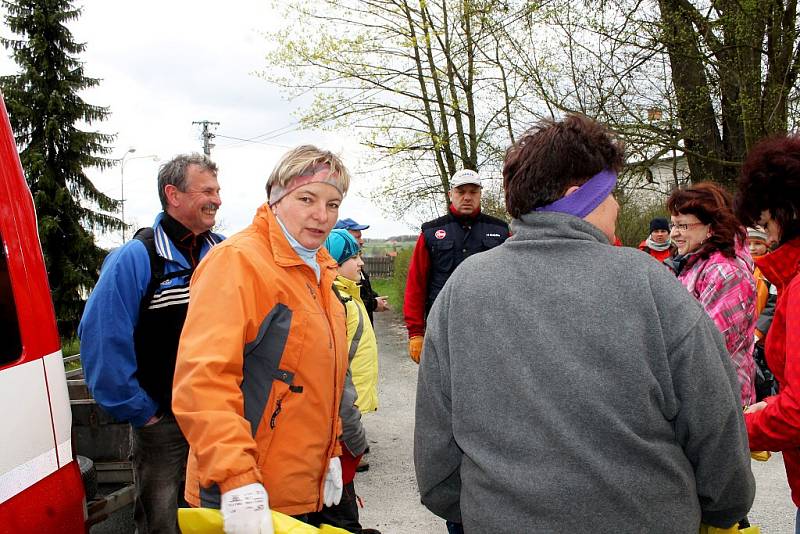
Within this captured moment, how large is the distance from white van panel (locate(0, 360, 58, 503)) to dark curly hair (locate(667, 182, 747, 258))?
3.08 m

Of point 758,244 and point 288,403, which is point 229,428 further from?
point 758,244

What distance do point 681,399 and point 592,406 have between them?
0.72 feet

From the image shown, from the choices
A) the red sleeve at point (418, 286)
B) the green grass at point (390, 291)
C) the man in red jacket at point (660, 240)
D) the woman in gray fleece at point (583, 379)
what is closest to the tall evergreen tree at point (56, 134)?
the green grass at point (390, 291)

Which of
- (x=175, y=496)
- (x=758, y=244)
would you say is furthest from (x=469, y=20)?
(x=175, y=496)

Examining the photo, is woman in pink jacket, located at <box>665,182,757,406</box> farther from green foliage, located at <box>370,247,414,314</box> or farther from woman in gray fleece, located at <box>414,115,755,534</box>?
green foliage, located at <box>370,247,414,314</box>

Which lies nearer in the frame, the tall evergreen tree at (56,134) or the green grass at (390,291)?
the green grass at (390,291)

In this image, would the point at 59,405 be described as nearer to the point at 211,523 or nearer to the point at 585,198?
the point at 211,523

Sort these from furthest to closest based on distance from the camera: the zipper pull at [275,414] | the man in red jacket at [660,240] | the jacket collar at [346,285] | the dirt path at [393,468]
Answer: the man in red jacket at [660,240] < the jacket collar at [346,285] < the dirt path at [393,468] < the zipper pull at [275,414]

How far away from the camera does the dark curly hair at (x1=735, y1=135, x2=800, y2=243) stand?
224 cm

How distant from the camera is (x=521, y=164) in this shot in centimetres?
174

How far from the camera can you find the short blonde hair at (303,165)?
2.25 metres

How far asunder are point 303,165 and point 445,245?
325cm

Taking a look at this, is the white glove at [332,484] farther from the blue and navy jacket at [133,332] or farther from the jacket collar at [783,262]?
the jacket collar at [783,262]

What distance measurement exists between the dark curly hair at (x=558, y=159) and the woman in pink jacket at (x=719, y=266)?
1684mm
